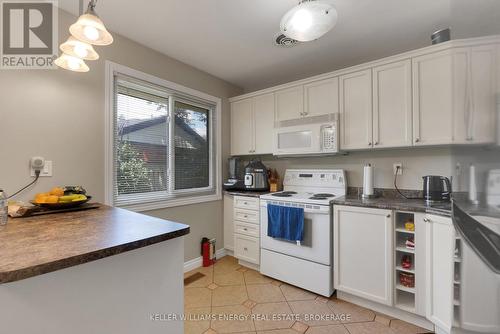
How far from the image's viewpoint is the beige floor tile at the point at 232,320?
163 centimetres

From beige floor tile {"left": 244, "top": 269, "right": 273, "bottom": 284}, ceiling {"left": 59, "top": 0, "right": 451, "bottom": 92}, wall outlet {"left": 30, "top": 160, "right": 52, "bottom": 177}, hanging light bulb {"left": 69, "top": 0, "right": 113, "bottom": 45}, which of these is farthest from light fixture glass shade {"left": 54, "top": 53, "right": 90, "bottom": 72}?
beige floor tile {"left": 244, "top": 269, "right": 273, "bottom": 284}

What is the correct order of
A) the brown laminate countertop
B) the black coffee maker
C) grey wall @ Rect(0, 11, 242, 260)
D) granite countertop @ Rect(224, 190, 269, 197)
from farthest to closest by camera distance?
1. granite countertop @ Rect(224, 190, 269, 197)
2. the black coffee maker
3. grey wall @ Rect(0, 11, 242, 260)
4. the brown laminate countertop

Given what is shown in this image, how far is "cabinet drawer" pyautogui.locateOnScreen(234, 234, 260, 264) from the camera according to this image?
2.53 metres

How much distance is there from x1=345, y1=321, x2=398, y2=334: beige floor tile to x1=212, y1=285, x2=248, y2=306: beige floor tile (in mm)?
892

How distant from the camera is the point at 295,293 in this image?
2.11m

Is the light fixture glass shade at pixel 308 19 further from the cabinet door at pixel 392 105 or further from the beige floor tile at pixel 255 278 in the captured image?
the beige floor tile at pixel 255 278

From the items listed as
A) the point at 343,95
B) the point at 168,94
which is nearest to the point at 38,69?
the point at 168,94

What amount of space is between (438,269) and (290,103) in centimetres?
201

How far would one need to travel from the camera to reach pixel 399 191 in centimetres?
220

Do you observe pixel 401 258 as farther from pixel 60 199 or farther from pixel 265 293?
pixel 60 199

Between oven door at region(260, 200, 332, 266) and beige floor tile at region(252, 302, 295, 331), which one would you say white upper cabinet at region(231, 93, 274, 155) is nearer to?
oven door at region(260, 200, 332, 266)

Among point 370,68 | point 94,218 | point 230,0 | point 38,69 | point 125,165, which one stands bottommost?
point 94,218

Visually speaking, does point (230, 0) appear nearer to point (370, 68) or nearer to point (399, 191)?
point (370, 68)

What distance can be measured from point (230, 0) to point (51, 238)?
178 cm
